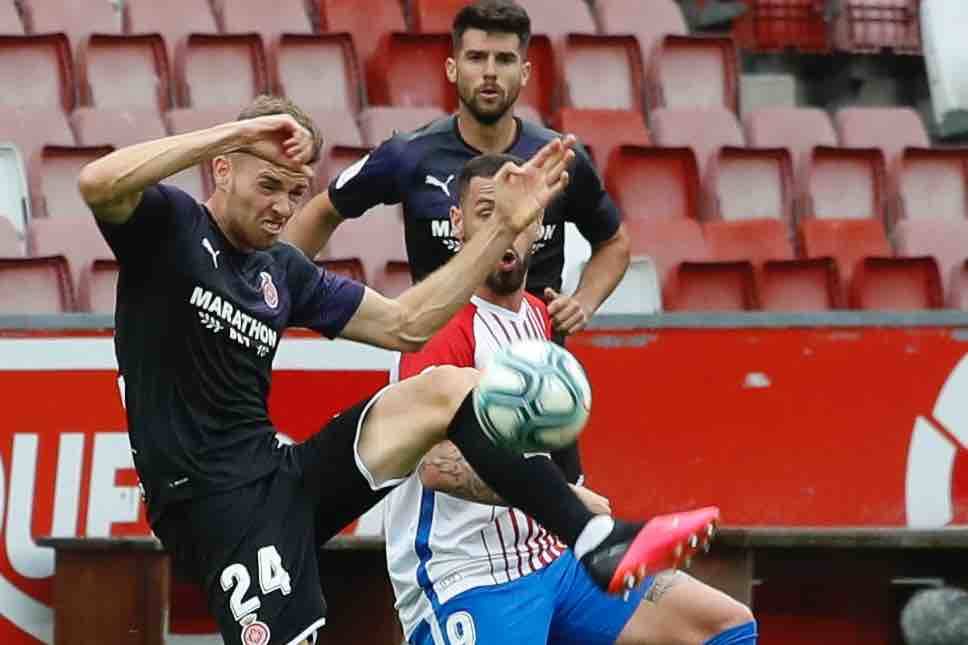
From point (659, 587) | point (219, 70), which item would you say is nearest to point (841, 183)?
point (219, 70)

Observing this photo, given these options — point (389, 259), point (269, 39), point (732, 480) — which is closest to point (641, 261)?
point (389, 259)

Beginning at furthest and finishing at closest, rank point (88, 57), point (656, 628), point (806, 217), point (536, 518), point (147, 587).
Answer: point (806, 217) → point (88, 57) → point (147, 587) → point (656, 628) → point (536, 518)

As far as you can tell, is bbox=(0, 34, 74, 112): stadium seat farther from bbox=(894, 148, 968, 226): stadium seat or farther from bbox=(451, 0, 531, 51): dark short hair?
bbox=(894, 148, 968, 226): stadium seat

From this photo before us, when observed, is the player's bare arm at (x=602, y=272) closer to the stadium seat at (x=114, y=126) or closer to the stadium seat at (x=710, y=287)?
the stadium seat at (x=710, y=287)

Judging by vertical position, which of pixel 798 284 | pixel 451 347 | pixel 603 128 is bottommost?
pixel 451 347

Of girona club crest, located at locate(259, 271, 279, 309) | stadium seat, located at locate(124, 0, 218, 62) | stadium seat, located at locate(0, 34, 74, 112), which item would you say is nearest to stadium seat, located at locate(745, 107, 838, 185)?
stadium seat, located at locate(124, 0, 218, 62)

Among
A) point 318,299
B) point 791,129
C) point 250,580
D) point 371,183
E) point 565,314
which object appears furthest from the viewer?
point 791,129

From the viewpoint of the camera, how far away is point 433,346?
6.16 metres

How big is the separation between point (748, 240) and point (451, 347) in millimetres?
4803

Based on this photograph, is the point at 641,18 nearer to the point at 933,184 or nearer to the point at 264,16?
the point at 933,184

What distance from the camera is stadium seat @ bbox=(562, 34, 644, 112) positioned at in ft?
37.3

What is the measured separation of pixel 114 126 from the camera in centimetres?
1009

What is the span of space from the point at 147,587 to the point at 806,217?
501 cm

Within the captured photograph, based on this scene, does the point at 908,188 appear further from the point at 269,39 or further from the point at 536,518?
the point at 536,518
